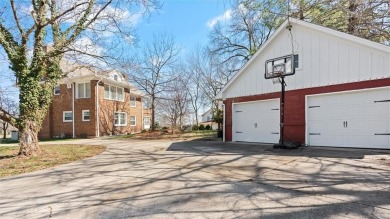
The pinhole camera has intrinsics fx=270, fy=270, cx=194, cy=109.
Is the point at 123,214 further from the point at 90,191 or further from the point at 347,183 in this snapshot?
the point at 347,183

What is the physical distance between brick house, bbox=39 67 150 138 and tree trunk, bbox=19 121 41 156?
11.4m

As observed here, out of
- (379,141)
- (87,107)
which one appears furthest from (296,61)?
(87,107)

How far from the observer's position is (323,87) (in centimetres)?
1030

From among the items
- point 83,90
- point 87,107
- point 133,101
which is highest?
point 83,90

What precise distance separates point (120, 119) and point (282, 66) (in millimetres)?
18171

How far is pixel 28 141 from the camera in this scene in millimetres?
10203

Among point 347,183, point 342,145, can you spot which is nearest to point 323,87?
point 342,145

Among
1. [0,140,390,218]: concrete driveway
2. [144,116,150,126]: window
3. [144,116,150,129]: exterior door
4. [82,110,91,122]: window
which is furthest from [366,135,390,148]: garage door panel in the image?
[144,116,150,126]: window

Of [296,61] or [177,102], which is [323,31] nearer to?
[296,61]

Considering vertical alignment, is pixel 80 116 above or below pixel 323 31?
below

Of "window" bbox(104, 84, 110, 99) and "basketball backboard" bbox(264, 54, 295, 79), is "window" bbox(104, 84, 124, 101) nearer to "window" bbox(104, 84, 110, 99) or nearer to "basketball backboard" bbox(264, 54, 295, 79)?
"window" bbox(104, 84, 110, 99)

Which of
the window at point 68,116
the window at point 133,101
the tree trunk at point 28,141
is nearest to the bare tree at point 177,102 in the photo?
the window at point 133,101

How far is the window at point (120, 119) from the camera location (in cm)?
2492

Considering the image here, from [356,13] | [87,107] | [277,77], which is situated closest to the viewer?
[356,13]
